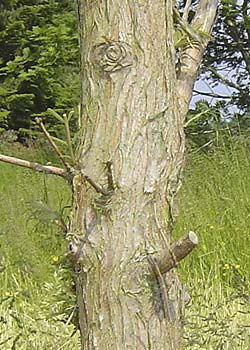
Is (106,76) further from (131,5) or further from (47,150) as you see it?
(47,150)

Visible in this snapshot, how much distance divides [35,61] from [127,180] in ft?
32.2

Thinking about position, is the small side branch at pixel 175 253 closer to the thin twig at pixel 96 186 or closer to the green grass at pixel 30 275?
the thin twig at pixel 96 186

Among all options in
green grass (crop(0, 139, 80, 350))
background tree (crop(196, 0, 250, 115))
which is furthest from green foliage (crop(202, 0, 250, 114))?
green grass (crop(0, 139, 80, 350))

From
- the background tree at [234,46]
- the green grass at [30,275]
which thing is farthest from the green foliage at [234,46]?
the green grass at [30,275]

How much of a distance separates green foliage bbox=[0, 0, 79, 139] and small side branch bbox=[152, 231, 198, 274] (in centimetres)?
931

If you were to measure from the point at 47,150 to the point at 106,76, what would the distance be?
20.5 feet

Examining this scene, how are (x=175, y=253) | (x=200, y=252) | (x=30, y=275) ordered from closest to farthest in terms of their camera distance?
(x=175, y=253) < (x=30, y=275) < (x=200, y=252)

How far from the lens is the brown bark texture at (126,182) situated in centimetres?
109

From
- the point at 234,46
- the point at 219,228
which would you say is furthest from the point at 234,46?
the point at 219,228

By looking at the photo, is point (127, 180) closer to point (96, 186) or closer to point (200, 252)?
point (96, 186)

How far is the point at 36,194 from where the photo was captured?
4.14m

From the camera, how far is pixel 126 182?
1109 mm

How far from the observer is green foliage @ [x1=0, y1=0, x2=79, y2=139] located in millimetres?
10453

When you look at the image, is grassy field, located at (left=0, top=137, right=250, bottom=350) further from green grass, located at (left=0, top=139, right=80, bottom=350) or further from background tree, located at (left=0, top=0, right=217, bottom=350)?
background tree, located at (left=0, top=0, right=217, bottom=350)
